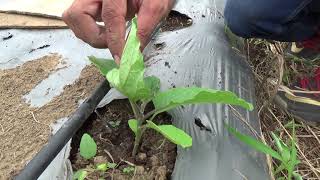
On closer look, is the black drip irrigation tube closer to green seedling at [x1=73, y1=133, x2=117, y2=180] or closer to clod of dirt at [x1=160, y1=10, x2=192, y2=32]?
green seedling at [x1=73, y1=133, x2=117, y2=180]

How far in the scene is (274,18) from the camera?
52.4 inches

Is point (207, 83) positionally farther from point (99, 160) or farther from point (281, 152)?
point (99, 160)

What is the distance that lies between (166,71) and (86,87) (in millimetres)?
234

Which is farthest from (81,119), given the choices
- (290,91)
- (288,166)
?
(290,91)

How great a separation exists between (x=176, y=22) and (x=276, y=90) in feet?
→ 1.46

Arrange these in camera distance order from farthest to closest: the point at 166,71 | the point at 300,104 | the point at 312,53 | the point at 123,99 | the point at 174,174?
the point at 312,53
the point at 300,104
the point at 166,71
the point at 123,99
the point at 174,174

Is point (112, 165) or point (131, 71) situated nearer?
point (131, 71)

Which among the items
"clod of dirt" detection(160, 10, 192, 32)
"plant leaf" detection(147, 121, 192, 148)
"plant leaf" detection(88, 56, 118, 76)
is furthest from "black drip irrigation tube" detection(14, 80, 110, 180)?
"clod of dirt" detection(160, 10, 192, 32)

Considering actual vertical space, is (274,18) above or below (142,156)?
above

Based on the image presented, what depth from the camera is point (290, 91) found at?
1420 millimetres

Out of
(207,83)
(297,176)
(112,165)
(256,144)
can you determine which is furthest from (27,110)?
(297,176)

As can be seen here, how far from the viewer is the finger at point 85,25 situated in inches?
41.4

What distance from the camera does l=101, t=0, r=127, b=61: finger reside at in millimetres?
998

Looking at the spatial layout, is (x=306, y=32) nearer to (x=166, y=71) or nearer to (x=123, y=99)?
(x=166, y=71)
